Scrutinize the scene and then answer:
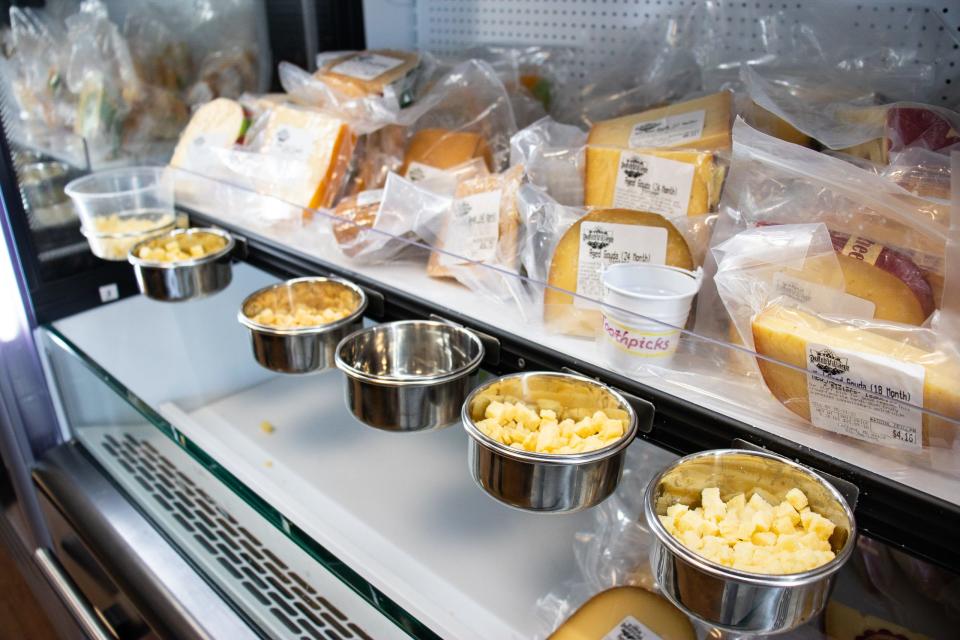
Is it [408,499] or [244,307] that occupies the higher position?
[244,307]

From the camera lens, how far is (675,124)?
118cm

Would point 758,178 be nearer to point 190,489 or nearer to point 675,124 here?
point 675,124

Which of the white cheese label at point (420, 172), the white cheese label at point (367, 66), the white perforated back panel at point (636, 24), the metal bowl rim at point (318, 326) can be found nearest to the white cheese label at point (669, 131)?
the white perforated back panel at point (636, 24)

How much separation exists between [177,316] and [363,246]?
0.83 meters

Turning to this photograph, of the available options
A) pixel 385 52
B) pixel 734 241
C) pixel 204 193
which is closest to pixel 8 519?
pixel 204 193

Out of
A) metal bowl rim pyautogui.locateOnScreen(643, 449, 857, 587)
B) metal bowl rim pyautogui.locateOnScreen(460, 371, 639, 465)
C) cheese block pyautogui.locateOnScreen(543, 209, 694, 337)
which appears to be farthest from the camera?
cheese block pyautogui.locateOnScreen(543, 209, 694, 337)

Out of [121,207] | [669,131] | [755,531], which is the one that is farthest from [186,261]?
[755,531]

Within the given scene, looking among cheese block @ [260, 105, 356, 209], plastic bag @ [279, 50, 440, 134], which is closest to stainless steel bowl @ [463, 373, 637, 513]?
cheese block @ [260, 105, 356, 209]

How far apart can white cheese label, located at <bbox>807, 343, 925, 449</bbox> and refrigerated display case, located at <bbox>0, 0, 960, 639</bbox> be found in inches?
0.7

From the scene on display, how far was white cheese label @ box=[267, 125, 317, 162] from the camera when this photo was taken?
1495 mm

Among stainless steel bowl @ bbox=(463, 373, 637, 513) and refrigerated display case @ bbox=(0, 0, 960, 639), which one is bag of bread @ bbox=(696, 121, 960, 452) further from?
stainless steel bowl @ bbox=(463, 373, 637, 513)

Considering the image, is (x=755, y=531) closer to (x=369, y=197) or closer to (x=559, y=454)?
(x=559, y=454)

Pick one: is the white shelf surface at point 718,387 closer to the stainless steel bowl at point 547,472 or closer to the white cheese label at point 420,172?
the stainless steel bowl at point 547,472

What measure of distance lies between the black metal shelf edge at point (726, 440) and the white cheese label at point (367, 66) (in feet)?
1.88
